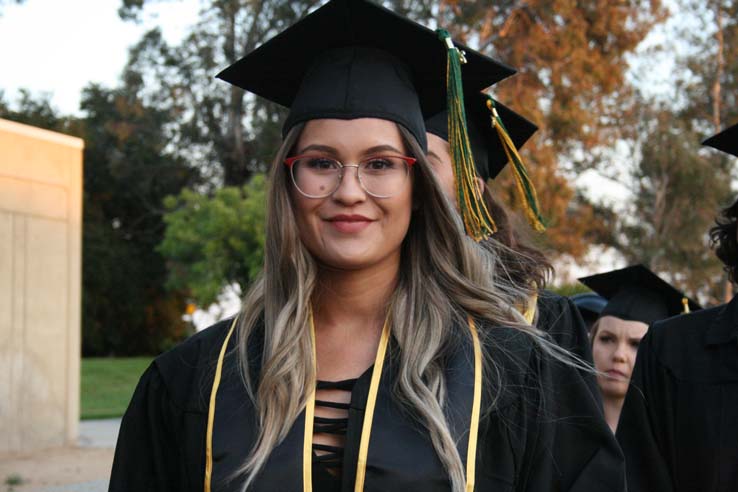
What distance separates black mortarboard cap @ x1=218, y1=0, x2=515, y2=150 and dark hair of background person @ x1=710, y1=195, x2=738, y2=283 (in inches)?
48.4

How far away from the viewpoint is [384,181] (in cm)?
235

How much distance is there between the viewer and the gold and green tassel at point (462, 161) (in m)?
2.67

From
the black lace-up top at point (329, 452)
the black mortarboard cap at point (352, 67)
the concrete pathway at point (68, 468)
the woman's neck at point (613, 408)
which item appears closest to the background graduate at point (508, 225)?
the black mortarboard cap at point (352, 67)

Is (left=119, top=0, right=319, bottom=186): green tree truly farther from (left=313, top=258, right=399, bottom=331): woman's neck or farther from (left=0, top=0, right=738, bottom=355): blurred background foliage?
(left=313, top=258, right=399, bottom=331): woman's neck

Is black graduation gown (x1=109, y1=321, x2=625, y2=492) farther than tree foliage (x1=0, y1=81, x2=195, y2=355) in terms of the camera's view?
No

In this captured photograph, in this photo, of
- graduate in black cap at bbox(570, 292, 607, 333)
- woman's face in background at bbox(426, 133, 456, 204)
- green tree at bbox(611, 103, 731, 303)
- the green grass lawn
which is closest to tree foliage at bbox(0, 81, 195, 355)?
the green grass lawn

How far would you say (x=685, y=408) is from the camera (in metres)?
3.10

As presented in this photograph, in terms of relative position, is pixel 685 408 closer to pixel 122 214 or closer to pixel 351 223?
pixel 351 223

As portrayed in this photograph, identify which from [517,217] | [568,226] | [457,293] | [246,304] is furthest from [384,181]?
[568,226]

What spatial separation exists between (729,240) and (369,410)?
2008 mm

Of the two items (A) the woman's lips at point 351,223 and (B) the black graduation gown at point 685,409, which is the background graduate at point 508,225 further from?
(B) the black graduation gown at point 685,409

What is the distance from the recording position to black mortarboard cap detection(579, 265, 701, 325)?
546 centimetres

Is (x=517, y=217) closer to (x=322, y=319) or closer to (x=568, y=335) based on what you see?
(x=568, y=335)

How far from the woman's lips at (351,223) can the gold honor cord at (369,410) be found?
0.83ft
